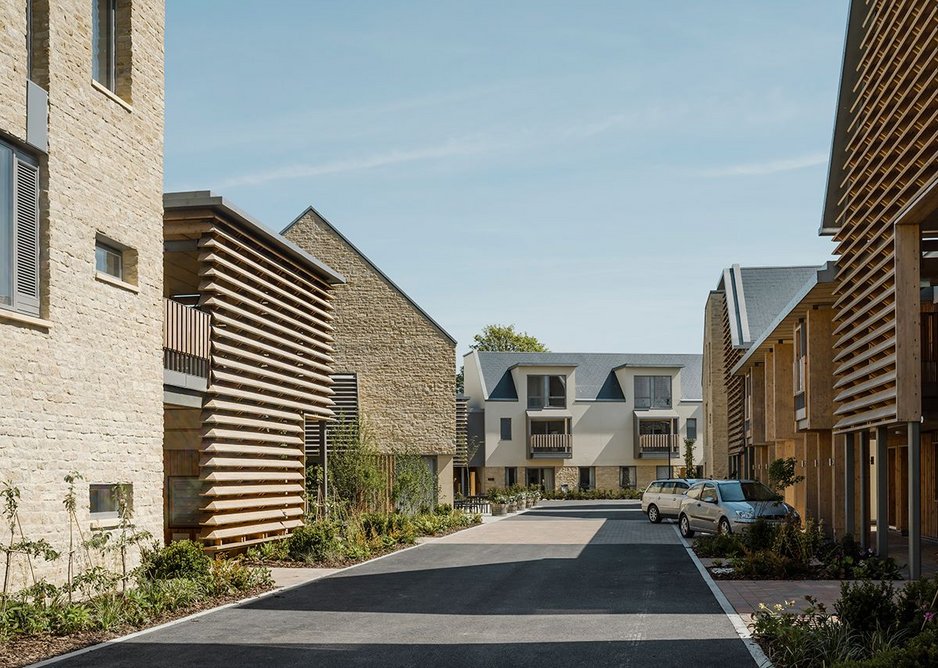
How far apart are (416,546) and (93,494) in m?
12.1

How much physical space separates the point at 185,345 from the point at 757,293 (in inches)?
1323

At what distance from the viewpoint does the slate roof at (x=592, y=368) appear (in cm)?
6938

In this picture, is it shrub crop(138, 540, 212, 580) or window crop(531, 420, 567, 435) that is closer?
shrub crop(138, 540, 212, 580)

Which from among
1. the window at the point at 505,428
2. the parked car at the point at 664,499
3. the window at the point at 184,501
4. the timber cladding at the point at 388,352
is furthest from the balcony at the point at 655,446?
the window at the point at 184,501

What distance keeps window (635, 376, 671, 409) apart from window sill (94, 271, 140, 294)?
5581cm

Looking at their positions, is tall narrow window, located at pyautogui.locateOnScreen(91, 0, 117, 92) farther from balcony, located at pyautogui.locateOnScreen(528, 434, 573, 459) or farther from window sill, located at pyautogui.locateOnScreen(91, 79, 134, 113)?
balcony, located at pyautogui.locateOnScreen(528, 434, 573, 459)

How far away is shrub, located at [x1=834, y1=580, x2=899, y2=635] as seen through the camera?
1086 cm

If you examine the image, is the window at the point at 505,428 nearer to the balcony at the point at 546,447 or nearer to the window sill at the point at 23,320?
the balcony at the point at 546,447

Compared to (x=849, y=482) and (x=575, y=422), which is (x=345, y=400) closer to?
(x=849, y=482)

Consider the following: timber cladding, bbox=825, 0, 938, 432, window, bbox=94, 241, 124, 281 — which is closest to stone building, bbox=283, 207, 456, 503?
timber cladding, bbox=825, 0, 938, 432

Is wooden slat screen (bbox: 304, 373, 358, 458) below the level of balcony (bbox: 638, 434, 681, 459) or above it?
above

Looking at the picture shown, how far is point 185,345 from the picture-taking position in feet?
60.2

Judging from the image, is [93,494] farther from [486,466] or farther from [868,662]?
[486,466]

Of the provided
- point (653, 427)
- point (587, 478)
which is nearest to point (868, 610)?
point (587, 478)
